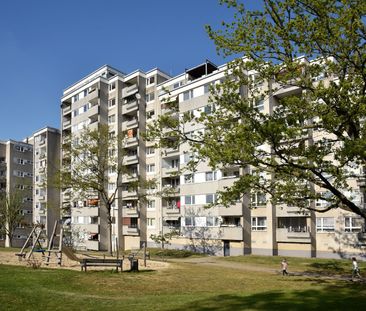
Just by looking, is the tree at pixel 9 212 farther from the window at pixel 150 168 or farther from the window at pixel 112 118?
the window at pixel 150 168

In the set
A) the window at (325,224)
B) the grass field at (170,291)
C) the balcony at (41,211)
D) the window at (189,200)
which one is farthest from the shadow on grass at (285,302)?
the balcony at (41,211)

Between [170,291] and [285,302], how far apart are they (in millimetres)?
6096

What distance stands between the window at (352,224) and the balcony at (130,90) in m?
38.5

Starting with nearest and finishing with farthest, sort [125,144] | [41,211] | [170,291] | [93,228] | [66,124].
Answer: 1. [170,291]
2. [125,144]
3. [93,228]
4. [66,124]
5. [41,211]

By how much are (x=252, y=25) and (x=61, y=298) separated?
14.8m

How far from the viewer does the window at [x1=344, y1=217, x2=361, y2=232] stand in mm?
36812

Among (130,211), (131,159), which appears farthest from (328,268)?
(131,159)

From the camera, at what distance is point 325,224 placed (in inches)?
1547

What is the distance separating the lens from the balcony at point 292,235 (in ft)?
130

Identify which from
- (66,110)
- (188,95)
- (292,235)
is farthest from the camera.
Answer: (66,110)

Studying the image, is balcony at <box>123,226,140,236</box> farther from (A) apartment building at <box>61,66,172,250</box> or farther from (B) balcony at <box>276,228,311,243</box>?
(B) balcony at <box>276,228,311,243</box>

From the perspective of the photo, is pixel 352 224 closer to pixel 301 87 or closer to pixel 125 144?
pixel 301 87

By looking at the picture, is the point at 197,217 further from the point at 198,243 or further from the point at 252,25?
the point at 252,25

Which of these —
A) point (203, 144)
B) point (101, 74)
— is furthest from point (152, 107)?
point (203, 144)
